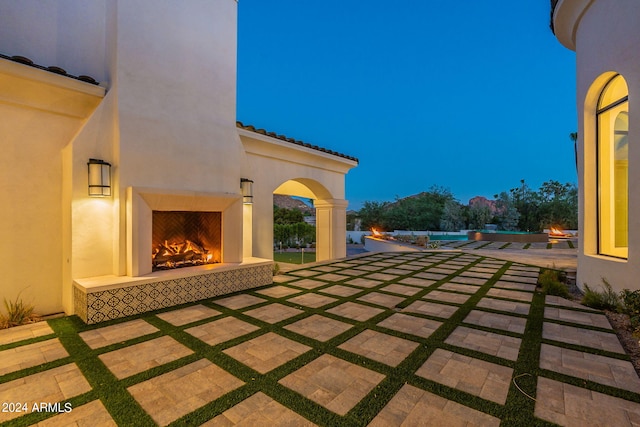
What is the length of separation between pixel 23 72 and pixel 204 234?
13.8 ft

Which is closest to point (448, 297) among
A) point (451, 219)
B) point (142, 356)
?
point (142, 356)

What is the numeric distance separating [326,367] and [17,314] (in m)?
5.07

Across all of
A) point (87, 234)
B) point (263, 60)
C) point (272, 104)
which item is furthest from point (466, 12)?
point (87, 234)

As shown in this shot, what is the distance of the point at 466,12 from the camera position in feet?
152

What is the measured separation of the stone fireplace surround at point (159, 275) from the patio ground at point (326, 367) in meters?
0.31

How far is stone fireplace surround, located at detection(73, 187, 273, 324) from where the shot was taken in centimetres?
446

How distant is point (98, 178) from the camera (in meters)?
4.70

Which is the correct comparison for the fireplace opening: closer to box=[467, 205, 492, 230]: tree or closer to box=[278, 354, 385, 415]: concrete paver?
box=[278, 354, 385, 415]: concrete paver

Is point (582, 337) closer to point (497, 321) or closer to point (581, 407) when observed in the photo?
point (497, 321)

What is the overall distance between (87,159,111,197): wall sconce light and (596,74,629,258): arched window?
1004 centimetres

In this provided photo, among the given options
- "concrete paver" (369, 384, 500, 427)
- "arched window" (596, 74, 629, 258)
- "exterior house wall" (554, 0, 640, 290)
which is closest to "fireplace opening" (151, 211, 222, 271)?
"concrete paver" (369, 384, 500, 427)

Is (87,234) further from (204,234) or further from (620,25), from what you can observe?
(620,25)

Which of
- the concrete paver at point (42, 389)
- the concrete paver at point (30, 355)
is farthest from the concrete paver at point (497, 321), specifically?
the concrete paver at point (30, 355)

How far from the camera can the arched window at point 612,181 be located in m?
6.03
